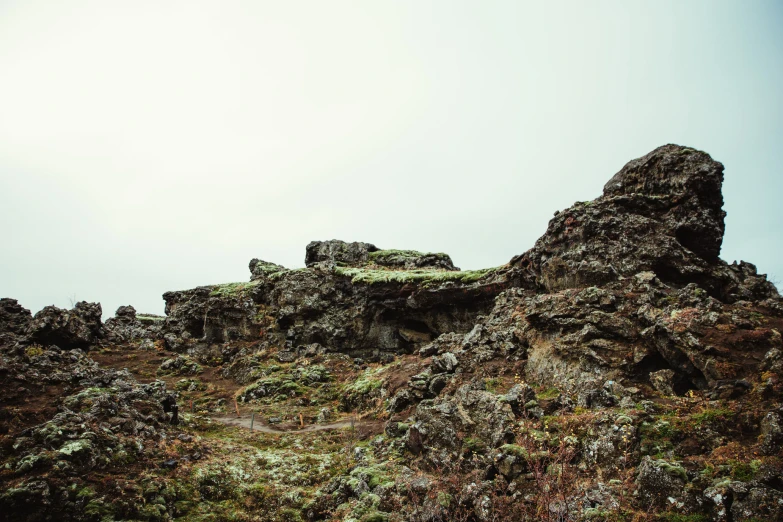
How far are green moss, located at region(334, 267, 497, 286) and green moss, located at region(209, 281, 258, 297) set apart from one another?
8.29 meters

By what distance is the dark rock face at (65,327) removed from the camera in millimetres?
27859

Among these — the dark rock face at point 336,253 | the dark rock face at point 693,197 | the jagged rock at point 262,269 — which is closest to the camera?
the dark rock face at point 693,197

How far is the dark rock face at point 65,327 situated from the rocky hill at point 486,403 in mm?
144

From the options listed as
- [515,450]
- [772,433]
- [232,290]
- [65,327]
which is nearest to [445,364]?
[515,450]

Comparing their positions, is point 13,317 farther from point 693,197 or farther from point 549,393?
point 693,197

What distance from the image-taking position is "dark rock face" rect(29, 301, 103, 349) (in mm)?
27859

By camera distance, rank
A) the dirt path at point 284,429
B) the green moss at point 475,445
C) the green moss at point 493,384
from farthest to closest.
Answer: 1. the dirt path at point 284,429
2. the green moss at point 493,384
3. the green moss at point 475,445

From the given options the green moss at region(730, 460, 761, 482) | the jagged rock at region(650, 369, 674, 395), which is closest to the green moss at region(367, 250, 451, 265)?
the jagged rock at region(650, 369, 674, 395)

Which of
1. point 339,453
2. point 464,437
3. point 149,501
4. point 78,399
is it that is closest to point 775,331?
point 464,437

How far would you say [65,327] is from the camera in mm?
29156

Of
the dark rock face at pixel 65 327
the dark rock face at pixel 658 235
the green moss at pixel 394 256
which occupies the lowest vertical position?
the dark rock face at pixel 65 327

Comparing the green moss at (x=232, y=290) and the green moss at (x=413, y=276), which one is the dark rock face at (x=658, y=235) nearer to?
the green moss at (x=413, y=276)

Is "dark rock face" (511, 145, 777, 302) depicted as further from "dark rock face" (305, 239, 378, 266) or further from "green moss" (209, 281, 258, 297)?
"green moss" (209, 281, 258, 297)

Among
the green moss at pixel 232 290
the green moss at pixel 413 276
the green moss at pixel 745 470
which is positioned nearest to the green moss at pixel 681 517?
the green moss at pixel 745 470
